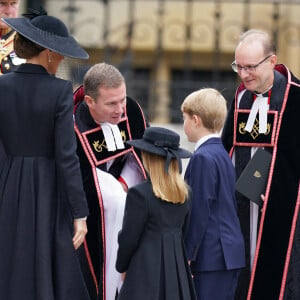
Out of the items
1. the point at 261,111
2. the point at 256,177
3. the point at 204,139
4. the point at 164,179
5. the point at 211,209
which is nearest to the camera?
the point at 164,179

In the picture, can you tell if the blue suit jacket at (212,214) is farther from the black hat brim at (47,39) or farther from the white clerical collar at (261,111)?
→ the black hat brim at (47,39)

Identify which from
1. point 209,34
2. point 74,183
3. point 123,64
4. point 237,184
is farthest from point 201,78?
point 74,183

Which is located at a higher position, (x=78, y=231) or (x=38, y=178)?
(x=38, y=178)

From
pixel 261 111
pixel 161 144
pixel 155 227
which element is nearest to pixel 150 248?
pixel 155 227

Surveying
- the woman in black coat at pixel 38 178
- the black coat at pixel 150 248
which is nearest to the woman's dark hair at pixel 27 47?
the woman in black coat at pixel 38 178

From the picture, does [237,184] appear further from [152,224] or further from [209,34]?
[209,34]

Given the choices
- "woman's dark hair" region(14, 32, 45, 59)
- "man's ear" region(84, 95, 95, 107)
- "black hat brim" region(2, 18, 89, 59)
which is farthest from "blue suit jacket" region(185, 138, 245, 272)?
"woman's dark hair" region(14, 32, 45, 59)

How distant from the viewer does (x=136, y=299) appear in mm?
5320

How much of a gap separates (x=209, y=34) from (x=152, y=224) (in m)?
7.21

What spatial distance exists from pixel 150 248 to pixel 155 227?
104 mm

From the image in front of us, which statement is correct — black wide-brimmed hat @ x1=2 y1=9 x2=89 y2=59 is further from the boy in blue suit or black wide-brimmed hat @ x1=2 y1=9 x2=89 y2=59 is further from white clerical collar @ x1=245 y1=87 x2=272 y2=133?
white clerical collar @ x1=245 y1=87 x2=272 y2=133

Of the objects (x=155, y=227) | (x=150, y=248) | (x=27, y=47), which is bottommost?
(x=150, y=248)

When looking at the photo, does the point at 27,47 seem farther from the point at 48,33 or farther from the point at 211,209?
the point at 211,209

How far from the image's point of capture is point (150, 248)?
17.5ft
